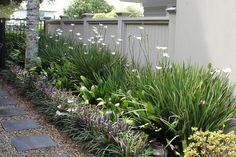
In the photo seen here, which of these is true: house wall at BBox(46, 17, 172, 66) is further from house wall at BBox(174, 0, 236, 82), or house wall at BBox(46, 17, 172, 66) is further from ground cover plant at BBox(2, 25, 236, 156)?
ground cover plant at BBox(2, 25, 236, 156)

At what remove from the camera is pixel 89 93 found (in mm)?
5660

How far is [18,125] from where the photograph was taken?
16.9 feet

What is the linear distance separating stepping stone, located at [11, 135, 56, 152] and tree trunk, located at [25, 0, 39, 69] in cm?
352

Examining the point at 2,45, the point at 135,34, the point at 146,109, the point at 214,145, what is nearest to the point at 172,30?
the point at 135,34

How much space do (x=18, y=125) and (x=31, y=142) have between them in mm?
801

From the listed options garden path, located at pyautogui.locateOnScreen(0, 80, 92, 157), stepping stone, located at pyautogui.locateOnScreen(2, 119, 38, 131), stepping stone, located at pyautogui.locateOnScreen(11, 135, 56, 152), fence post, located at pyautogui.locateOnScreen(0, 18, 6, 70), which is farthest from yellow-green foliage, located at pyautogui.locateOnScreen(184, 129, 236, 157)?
fence post, located at pyautogui.locateOnScreen(0, 18, 6, 70)

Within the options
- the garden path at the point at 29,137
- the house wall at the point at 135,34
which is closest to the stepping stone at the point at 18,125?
the garden path at the point at 29,137

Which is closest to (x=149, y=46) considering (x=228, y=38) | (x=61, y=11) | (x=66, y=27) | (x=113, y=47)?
(x=113, y=47)

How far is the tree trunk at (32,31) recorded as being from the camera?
309 inches

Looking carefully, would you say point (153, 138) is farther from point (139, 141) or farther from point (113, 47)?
point (113, 47)

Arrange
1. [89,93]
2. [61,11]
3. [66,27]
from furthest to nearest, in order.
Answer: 1. [61,11]
2. [66,27]
3. [89,93]

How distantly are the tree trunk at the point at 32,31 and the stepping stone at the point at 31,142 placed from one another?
352cm

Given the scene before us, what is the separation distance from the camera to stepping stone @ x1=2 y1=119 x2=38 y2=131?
5.03 meters

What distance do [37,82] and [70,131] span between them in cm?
236
